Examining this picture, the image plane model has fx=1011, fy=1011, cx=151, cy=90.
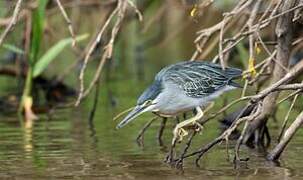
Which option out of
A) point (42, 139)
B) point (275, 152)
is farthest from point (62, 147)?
point (275, 152)

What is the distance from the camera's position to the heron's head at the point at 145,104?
662 centimetres

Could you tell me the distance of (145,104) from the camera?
6.69 meters

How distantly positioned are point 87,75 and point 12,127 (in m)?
5.28

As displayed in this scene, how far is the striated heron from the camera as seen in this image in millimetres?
6766

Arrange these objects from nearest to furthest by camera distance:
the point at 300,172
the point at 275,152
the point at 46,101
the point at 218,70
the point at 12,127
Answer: the point at 300,172 → the point at 275,152 → the point at 218,70 → the point at 12,127 → the point at 46,101

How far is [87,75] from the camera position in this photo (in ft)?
47.3

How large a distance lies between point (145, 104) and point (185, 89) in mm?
370

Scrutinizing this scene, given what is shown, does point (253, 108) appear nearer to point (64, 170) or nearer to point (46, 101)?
point (64, 170)

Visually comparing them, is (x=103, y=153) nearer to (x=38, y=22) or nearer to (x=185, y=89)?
(x=185, y=89)

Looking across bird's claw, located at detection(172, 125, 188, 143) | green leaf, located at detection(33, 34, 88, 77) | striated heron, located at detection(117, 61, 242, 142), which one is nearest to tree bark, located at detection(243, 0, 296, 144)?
striated heron, located at detection(117, 61, 242, 142)

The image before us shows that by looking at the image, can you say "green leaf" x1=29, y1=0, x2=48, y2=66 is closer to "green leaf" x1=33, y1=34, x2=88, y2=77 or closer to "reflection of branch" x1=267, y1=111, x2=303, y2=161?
"green leaf" x1=33, y1=34, x2=88, y2=77

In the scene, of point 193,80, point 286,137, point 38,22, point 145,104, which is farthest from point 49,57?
point 286,137

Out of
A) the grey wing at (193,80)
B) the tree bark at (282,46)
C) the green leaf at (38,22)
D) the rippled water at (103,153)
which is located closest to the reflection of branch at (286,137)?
the rippled water at (103,153)

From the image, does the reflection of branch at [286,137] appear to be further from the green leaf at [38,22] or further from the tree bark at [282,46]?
the green leaf at [38,22]
